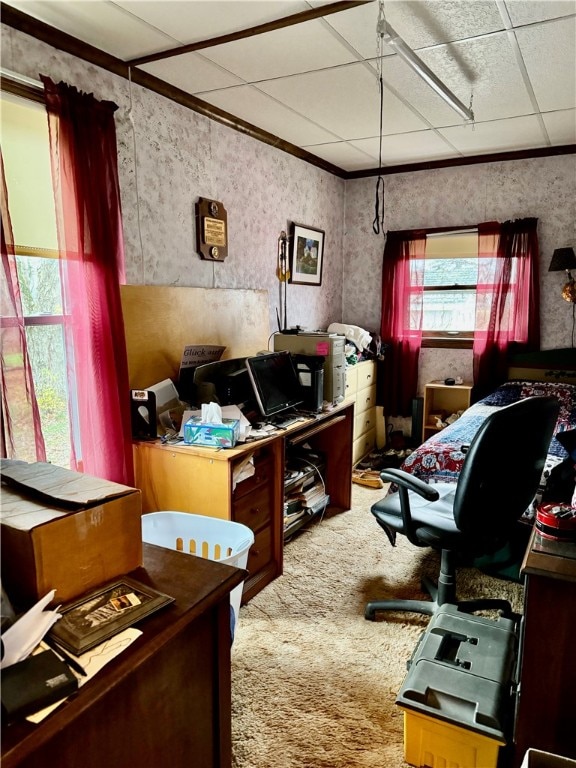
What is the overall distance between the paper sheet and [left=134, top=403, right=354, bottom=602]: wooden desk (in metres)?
1.27

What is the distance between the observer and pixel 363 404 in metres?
4.68

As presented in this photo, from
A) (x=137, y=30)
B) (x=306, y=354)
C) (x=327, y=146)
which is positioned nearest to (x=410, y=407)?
(x=306, y=354)

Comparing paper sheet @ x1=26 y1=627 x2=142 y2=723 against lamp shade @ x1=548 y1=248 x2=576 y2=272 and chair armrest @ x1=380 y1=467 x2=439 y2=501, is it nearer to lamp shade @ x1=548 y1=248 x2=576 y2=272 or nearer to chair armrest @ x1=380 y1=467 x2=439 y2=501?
chair armrest @ x1=380 y1=467 x2=439 y2=501

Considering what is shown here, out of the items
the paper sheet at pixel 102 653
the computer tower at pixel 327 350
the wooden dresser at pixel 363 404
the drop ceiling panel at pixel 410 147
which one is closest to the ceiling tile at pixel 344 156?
the drop ceiling panel at pixel 410 147

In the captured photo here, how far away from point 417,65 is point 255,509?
2.19 meters

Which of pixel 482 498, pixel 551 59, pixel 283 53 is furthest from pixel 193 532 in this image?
pixel 551 59

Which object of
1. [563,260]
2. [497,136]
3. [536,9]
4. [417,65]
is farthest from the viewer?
[563,260]

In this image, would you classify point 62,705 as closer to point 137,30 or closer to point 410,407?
point 137,30

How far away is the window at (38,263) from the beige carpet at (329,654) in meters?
1.24

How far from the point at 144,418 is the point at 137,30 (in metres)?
1.74

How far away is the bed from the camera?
9.30ft

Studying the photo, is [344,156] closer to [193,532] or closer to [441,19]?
[441,19]

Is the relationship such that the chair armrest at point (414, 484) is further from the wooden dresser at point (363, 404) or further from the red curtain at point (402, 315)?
Result: the red curtain at point (402, 315)

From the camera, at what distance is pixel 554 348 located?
4301 millimetres
